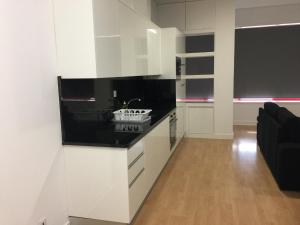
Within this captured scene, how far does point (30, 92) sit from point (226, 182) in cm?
263

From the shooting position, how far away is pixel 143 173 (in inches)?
106

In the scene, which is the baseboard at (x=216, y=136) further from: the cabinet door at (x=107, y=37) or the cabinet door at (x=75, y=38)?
the cabinet door at (x=75, y=38)

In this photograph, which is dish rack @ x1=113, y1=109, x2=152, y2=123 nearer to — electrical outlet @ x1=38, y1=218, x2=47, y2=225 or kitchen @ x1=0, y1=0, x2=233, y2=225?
kitchen @ x1=0, y1=0, x2=233, y2=225

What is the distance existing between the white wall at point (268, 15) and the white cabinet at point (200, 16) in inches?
55.7

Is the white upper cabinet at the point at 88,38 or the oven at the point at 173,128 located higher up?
the white upper cabinet at the point at 88,38

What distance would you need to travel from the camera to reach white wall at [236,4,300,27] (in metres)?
5.95

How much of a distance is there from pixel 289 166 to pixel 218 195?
2.92 ft

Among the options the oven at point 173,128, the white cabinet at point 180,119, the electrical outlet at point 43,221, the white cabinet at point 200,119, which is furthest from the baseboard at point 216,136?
the electrical outlet at point 43,221

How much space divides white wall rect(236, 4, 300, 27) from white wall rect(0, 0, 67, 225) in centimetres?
531

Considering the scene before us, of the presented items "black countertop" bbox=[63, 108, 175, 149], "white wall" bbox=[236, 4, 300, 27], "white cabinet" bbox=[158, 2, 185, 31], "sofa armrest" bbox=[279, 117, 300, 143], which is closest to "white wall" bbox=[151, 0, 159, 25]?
"white cabinet" bbox=[158, 2, 185, 31]

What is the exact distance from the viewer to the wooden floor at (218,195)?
2.56 m

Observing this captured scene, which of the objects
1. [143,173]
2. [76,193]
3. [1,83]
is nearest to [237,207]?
[143,173]

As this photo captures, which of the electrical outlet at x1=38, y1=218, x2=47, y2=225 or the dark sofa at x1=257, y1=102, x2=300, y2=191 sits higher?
the dark sofa at x1=257, y1=102, x2=300, y2=191

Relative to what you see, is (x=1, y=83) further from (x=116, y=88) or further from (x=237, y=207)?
(x=237, y=207)
